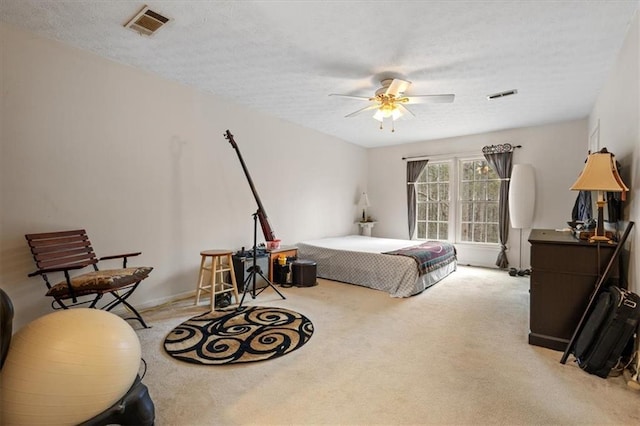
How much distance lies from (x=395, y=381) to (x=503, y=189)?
4.47 m

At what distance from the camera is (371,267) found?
405 cm

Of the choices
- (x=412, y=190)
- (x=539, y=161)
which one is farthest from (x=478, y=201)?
(x=412, y=190)

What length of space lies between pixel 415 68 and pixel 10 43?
3.42 metres

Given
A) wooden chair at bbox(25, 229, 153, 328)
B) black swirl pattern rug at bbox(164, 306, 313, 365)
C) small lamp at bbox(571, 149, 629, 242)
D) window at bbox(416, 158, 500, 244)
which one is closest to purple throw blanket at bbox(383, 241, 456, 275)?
window at bbox(416, 158, 500, 244)

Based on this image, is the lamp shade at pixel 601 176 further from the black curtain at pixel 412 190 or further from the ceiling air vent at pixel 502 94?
the black curtain at pixel 412 190

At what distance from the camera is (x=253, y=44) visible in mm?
2588

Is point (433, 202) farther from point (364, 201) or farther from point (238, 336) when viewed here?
point (238, 336)

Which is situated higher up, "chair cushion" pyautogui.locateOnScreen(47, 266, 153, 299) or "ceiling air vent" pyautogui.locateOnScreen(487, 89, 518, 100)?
"ceiling air vent" pyautogui.locateOnScreen(487, 89, 518, 100)

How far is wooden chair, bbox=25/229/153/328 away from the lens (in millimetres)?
2283

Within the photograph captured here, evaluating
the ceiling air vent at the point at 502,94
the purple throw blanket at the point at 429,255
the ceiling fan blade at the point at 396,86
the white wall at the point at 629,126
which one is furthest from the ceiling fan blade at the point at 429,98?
the purple throw blanket at the point at 429,255

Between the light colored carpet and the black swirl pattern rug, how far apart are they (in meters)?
0.09

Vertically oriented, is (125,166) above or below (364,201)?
above

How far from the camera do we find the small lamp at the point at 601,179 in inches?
84.0

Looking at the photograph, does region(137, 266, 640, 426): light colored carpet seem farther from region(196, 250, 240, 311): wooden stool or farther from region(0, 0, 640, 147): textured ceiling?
region(0, 0, 640, 147): textured ceiling
